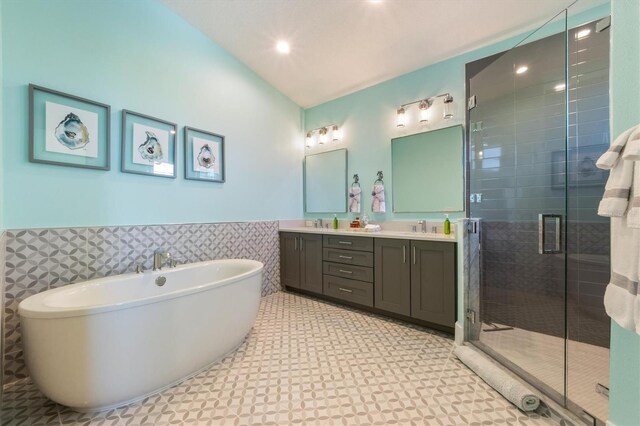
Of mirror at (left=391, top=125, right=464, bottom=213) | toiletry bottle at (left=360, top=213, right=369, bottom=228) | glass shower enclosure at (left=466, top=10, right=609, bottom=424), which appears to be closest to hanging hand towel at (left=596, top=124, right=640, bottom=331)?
glass shower enclosure at (left=466, top=10, right=609, bottom=424)

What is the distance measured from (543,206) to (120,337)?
3066 millimetres

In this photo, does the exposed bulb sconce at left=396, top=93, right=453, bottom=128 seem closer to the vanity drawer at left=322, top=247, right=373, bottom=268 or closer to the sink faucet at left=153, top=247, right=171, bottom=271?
the vanity drawer at left=322, top=247, right=373, bottom=268

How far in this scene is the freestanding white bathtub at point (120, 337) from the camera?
4.30 feet

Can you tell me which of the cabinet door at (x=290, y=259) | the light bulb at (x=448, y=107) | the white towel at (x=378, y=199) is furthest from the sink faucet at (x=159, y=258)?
the light bulb at (x=448, y=107)

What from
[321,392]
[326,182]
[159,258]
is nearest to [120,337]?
[159,258]

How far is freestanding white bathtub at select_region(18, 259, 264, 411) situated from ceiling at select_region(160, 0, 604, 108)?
2.46 meters

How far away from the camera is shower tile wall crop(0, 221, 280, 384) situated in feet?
Result: 5.60

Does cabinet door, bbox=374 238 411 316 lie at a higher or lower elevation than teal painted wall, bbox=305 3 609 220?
lower

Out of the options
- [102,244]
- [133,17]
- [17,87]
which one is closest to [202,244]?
[102,244]

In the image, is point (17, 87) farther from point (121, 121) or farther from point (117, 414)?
point (117, 414)

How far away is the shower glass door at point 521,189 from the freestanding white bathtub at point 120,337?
6.73 ft

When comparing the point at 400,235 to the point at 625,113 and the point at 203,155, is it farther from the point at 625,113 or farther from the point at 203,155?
the point at 203,155

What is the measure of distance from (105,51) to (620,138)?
332cm

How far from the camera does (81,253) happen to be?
1.99m
